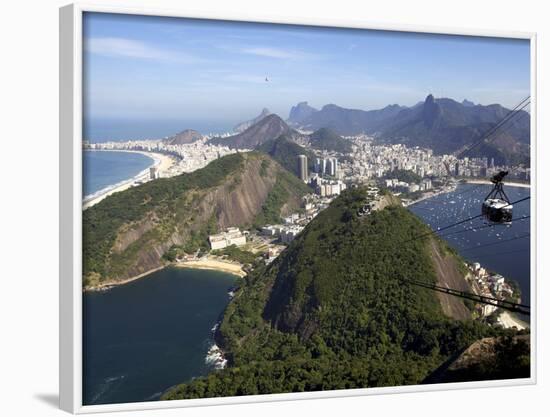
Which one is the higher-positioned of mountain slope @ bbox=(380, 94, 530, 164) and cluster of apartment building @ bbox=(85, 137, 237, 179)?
mountain slope @ bbox=(380, 94, 530, 164)

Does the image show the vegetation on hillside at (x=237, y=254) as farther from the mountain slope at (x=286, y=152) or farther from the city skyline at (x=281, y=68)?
the city skyline at (x=281, y=68)

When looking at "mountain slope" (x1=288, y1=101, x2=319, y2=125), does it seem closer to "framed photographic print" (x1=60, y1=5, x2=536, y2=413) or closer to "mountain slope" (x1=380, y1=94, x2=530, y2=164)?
"framed photographic print" (x1=60, y1=5, x2=536, y2=413)

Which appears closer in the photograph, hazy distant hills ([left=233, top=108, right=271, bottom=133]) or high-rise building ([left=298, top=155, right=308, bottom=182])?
hazy distant hills ([left=233, top=108, right=271, bottom=133])

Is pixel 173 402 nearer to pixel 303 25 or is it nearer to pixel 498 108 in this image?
pixel 303 25

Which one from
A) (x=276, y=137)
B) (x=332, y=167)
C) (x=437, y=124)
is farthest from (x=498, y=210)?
(x=276, y=137)

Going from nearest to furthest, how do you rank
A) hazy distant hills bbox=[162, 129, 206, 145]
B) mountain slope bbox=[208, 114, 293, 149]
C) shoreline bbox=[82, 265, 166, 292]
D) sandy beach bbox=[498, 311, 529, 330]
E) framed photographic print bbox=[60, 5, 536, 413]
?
framed photographic print bbox=[60, 5, 536, 413] < shoreline bbox=[82, 265, 166, 292] < sandy beach bbox=[498, 311, 529, 330] < hazy distant hills bbox=[162, 129, 206, 145] < mountain slope bbox=[208, 114, 293, 149]

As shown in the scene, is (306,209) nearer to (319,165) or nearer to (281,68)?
(319,165)

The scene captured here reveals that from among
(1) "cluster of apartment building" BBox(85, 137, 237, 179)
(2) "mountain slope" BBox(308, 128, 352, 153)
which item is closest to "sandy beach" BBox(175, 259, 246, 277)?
(1) "cluster of apartment building" BBox(85, 137, 237, 179)

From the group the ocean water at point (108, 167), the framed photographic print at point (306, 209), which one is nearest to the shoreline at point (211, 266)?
the framed photographic print at point (306, 209)
